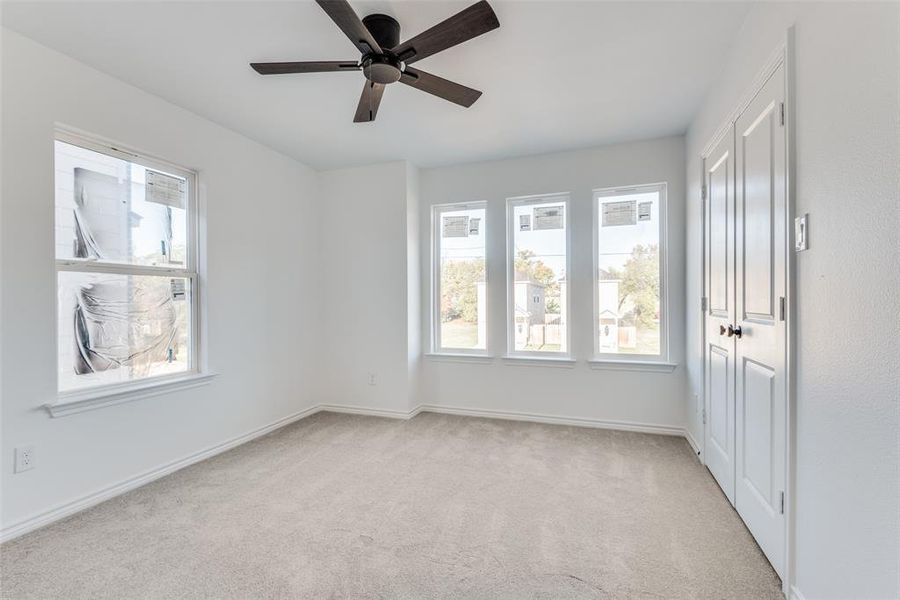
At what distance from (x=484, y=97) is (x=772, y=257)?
1926mm

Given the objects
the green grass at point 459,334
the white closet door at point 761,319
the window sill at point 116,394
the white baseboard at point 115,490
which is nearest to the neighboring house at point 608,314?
the green grass at point 459,334

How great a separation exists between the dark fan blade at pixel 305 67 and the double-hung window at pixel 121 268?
1.38m

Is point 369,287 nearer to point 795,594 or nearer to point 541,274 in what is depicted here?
point 541,274

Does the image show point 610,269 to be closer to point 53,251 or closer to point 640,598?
point 640,598

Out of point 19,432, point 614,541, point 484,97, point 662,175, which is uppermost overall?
point 484,97

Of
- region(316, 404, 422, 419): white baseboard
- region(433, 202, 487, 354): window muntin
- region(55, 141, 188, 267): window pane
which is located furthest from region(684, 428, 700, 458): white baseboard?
region(55, 141, 188, 267): window pane

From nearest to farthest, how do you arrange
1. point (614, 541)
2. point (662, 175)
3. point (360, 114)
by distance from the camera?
point (614, 541)
point (360, 114)
point (662, 175)

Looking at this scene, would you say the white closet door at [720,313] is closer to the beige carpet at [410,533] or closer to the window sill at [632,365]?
the beige carpet at [410,533]

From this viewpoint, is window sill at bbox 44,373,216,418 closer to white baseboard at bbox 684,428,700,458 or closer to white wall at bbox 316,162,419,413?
white wall at bbox 316,162,419,413

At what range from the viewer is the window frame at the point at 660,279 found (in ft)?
11.1

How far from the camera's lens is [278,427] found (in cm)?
360

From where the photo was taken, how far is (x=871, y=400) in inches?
42.4

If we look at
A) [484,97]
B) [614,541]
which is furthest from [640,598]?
[484,97]

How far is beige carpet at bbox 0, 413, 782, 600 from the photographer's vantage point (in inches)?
63.1
